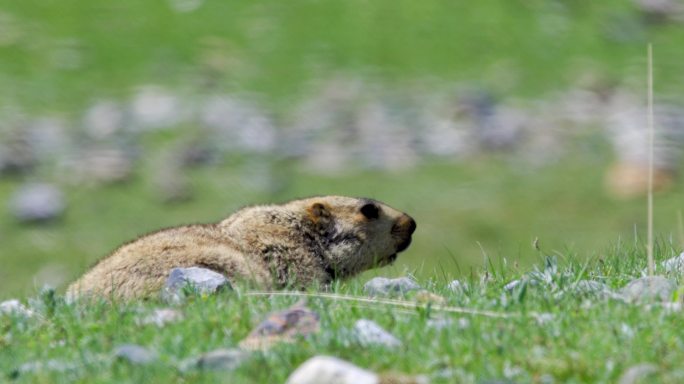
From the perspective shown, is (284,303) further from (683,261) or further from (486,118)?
(486,118)

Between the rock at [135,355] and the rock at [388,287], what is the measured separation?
197 cm

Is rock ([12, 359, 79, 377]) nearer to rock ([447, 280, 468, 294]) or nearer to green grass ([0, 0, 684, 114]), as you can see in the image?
rock ([447, 280, 468, 294])

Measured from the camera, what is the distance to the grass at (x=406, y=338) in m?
7.29

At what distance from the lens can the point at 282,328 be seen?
8.05 meters

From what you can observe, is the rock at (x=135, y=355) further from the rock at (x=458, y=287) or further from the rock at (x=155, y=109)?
the rock at (x=155, y=109)

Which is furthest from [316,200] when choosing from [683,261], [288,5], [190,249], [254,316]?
[288,5]

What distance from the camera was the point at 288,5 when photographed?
4788 cm

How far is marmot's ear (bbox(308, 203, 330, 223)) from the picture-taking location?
12852mm

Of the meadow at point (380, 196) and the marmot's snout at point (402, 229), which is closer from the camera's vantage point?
the meadow at point (380, 196)

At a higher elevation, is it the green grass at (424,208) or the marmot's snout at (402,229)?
the marmot's snout at (402,229)

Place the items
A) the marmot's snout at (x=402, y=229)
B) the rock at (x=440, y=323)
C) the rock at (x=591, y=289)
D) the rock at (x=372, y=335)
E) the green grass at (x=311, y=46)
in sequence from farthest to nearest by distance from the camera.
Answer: the green grass at (x=311, y=46) < the marmot's snout at (x=402, y=229) < the rock at (x=591, y=289) < the rock at (x=440, y=323) < the rock at (x=372, y=335)

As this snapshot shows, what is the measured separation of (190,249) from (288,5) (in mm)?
37236

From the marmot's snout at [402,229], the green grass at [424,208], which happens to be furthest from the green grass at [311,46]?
the marmot's snout at [402,229]

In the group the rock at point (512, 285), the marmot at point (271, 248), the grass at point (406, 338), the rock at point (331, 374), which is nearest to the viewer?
the rock at point (331, 374)
